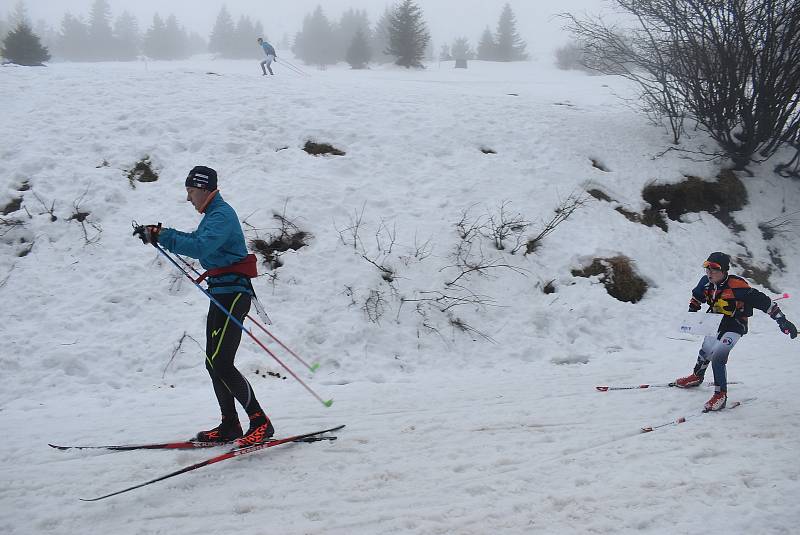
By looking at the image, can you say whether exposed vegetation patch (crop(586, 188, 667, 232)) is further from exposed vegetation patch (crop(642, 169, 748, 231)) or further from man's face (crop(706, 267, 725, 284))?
man's face (crop(706, 267, 725, 284))

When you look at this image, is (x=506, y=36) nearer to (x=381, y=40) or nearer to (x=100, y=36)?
(x=381, y=40)

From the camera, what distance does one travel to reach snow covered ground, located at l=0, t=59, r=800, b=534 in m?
3.96

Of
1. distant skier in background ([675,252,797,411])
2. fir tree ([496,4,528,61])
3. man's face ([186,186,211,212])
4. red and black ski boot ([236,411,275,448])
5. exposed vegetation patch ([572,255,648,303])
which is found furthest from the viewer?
fir tree ([496,4,528,61])

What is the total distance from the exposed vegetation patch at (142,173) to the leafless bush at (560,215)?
7.74 metres

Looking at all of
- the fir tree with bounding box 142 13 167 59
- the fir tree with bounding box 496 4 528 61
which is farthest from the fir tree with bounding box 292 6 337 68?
the fir tree with bounding box 496 4 528 61

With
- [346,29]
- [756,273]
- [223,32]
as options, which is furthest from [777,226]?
[223,32]

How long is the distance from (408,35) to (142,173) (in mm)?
31035

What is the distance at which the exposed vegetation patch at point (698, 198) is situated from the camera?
10906 millimetres

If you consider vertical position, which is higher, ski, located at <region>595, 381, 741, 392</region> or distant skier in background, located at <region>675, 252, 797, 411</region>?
distant skier in background, located at <region>675, 252, 797, 411</region>

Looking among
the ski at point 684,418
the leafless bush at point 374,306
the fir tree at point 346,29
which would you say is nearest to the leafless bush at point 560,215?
the leafless bush at point 374,306

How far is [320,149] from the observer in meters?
→ 11.1

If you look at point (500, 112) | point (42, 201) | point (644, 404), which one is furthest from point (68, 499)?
point (500, 112)

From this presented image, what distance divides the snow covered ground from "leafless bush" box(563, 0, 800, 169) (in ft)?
3.31

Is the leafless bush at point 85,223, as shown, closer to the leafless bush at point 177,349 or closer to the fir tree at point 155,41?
the leafless bush at point 177,349
